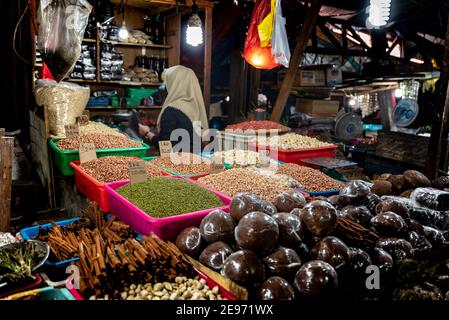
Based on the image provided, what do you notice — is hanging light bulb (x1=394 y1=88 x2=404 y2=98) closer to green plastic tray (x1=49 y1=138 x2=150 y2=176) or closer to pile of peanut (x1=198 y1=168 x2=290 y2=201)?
pile of peanut (x1=198 y1=168 x2=290 y2=201)

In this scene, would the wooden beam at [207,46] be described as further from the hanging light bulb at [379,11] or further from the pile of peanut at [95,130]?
the hanging light bulb at [379,11]

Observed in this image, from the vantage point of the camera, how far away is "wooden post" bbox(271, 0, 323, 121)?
4965 mm

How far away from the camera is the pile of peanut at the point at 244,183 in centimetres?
262

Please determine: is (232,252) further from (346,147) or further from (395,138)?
(346,147)

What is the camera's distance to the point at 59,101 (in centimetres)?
382

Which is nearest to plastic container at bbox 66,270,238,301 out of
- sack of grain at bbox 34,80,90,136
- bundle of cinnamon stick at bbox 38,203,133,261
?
bundle of cinnamon stick at bbox 38,203,133,261

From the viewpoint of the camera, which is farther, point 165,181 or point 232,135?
point 232,135

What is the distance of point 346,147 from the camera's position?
18.8ft

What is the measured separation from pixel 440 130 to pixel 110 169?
9.67 ft

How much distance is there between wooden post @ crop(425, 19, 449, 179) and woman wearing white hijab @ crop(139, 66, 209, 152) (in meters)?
2.57

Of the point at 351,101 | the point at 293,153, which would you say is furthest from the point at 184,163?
the point at 351,101

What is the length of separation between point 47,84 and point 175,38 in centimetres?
312

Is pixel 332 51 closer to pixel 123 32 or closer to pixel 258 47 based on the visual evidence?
pixel 123 32
